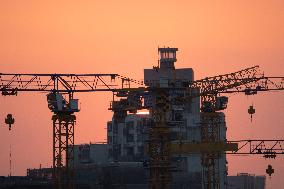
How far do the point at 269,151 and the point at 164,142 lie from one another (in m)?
17.7

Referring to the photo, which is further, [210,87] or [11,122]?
[210,87]

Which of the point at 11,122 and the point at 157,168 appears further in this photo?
the point at 157,168

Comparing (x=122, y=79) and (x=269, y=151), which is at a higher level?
(x=122, y=79)

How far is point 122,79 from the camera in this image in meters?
156

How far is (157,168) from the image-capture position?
533ft

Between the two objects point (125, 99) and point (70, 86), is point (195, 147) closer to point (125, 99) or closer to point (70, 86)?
point (125, 99)

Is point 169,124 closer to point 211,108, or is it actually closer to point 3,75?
point 211,108

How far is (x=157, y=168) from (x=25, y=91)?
28399 mm

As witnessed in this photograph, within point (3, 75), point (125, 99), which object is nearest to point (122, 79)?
point (125, 99)

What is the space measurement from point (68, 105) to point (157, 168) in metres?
26.4

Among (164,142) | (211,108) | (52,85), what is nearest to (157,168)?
(164,142)

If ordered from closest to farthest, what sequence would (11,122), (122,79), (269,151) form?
(11,122) < (122,79) < (269,151)

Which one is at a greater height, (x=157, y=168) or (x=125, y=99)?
(x=125, y=99)

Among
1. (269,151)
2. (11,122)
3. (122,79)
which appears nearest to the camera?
(11,122)
